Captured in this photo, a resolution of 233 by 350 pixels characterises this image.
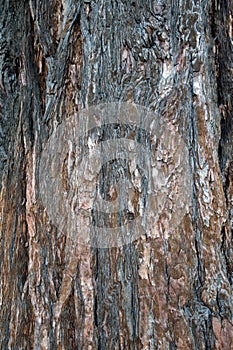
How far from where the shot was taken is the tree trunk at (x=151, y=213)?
1057mm

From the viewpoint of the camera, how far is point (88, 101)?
1156 mm

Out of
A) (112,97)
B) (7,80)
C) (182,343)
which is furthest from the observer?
(7,80)

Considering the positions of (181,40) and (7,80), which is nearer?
(181,40)

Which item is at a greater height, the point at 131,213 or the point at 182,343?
the point at 131,213

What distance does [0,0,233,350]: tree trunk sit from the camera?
1.06 meters

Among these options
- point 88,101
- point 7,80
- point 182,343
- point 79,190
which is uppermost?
point 7,80

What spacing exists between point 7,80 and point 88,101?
0.44 metres

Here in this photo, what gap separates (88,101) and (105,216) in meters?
0.28

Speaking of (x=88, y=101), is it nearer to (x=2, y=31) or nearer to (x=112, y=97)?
(x=112, y=97)

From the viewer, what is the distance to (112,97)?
3.76 feet

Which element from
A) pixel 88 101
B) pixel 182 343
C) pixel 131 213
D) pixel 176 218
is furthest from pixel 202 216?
pixel 88 101

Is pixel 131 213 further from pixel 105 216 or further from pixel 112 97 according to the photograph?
pixel 112 97

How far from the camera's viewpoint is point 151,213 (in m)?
1.08

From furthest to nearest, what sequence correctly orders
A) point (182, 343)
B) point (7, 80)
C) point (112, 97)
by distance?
point (7, 80), point (112, 97), point (182, 343)
